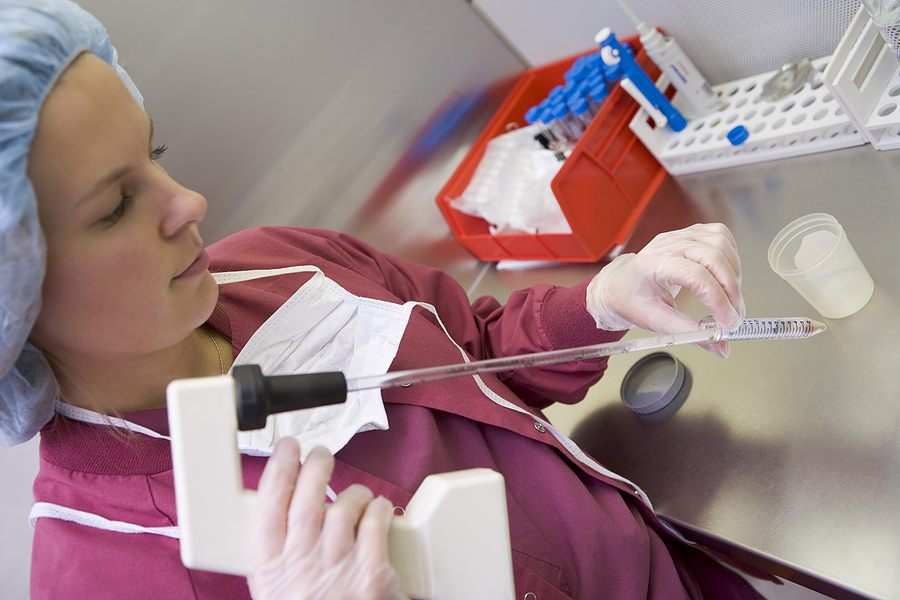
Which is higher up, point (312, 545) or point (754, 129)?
point (312, 545)

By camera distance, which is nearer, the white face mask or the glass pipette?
the glass pipette

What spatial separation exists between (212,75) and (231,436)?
1.00 meters

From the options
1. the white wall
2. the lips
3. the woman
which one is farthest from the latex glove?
the white wall

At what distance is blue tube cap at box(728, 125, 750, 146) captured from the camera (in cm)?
122

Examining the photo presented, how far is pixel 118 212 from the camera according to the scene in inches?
26.8

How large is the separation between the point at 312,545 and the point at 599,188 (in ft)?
3.45

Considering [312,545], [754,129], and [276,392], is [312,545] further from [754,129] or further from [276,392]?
[754,129]

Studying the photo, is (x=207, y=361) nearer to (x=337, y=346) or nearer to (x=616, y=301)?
(x=337, y=346)

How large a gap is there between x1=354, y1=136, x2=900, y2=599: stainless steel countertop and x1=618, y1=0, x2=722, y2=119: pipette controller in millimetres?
167

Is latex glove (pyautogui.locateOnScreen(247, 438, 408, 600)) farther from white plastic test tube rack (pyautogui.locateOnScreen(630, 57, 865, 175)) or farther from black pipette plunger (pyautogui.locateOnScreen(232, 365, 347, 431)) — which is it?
white plastic test tube rack (pyautogui.locateOnScreen(630, 57, 865, 175))

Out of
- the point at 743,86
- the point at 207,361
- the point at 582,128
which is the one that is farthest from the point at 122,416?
the point at 743,86

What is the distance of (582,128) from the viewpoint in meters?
1.49

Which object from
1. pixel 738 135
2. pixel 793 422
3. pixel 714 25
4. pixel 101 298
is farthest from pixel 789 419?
pixel 101 298

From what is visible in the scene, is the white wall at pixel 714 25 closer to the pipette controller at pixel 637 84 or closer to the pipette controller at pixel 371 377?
the pipette controller at pixel 637 84
